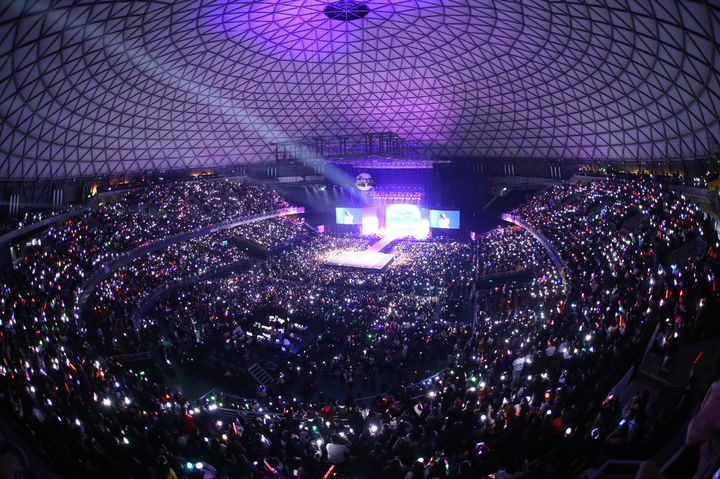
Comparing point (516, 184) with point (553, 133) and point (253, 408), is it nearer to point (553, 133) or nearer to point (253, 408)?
point (553, 133)

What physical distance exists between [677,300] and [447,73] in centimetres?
2798

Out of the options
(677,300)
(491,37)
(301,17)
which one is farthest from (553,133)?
(677,300)

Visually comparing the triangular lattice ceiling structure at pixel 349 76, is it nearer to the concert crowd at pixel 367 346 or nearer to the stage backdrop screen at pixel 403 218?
Answer: the concert crowd at pixel 367 346

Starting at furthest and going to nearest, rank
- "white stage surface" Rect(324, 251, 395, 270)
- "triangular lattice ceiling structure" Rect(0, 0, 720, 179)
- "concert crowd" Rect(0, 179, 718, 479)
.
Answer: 1. "white stage surface" Rect(324, 251, 395, 270)
2. "triangular lattice ceiling structure" Rect(0, 0, 720, 179)
3. "concert crowd" Rect(0, 179, 718, 479)

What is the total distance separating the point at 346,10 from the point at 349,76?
10741 millimetres

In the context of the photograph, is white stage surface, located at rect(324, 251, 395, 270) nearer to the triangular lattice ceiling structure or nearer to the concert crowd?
the concert crowd

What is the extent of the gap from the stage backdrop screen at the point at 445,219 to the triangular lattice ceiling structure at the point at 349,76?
886 cm

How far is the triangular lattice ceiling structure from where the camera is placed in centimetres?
2045

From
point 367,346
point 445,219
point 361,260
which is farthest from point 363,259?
point 367,346

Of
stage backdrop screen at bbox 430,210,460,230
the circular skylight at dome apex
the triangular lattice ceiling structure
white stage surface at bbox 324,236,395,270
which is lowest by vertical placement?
white stage surface at bbox 324,236,395,270

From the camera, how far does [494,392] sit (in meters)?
11.8

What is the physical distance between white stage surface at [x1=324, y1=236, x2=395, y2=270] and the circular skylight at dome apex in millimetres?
18598

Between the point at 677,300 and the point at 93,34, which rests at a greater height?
the point at 93,34

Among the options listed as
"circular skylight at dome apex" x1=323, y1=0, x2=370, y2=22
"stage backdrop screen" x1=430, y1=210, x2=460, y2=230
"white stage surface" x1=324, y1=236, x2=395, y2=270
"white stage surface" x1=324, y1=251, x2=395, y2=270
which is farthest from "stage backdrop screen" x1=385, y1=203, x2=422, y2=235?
"circular skylight at dome apex" x1=323, y1=0, x2=370, y2=22
